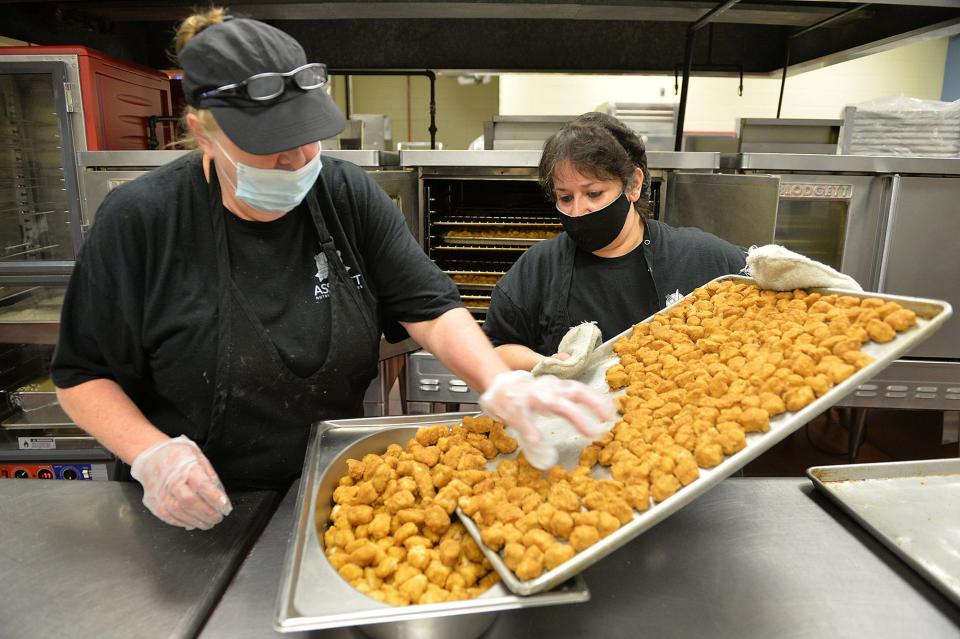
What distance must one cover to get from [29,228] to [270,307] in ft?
7.69

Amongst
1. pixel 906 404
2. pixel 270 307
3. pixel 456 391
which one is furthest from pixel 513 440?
pixel 906 404

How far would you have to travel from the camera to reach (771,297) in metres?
1.21

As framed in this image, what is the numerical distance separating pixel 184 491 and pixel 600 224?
1.24m

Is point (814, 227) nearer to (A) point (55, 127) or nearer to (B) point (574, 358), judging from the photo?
(B) point (574, 358)

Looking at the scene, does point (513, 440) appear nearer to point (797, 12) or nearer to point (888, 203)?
point (888, 203)

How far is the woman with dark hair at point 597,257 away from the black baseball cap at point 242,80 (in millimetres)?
840

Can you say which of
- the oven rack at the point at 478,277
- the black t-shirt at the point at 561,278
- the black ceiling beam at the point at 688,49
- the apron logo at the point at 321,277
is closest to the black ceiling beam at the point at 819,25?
the black ceiling beam at the point at 688,49

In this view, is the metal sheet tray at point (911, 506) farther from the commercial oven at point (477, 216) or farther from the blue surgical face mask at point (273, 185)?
the commercial oven at point (477, 216)

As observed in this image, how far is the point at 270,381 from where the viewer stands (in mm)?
1271

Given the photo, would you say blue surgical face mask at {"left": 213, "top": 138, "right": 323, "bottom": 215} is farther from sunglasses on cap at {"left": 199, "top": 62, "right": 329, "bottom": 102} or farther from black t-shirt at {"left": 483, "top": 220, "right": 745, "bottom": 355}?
black t-shirt at {"left": 483, "top": 220, "right": 745, "bottom": 355}

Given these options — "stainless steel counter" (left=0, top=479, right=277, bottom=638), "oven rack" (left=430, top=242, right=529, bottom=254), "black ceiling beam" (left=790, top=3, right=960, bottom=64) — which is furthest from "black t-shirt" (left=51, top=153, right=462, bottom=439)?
"black ceiling beam" (left=790, top=3, right=960, bottom=64)

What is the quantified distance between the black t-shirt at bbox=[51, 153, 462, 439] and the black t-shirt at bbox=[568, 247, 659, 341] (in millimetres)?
731

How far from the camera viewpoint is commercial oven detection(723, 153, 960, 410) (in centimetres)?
248

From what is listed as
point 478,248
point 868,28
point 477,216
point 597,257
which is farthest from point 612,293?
point 868,28
